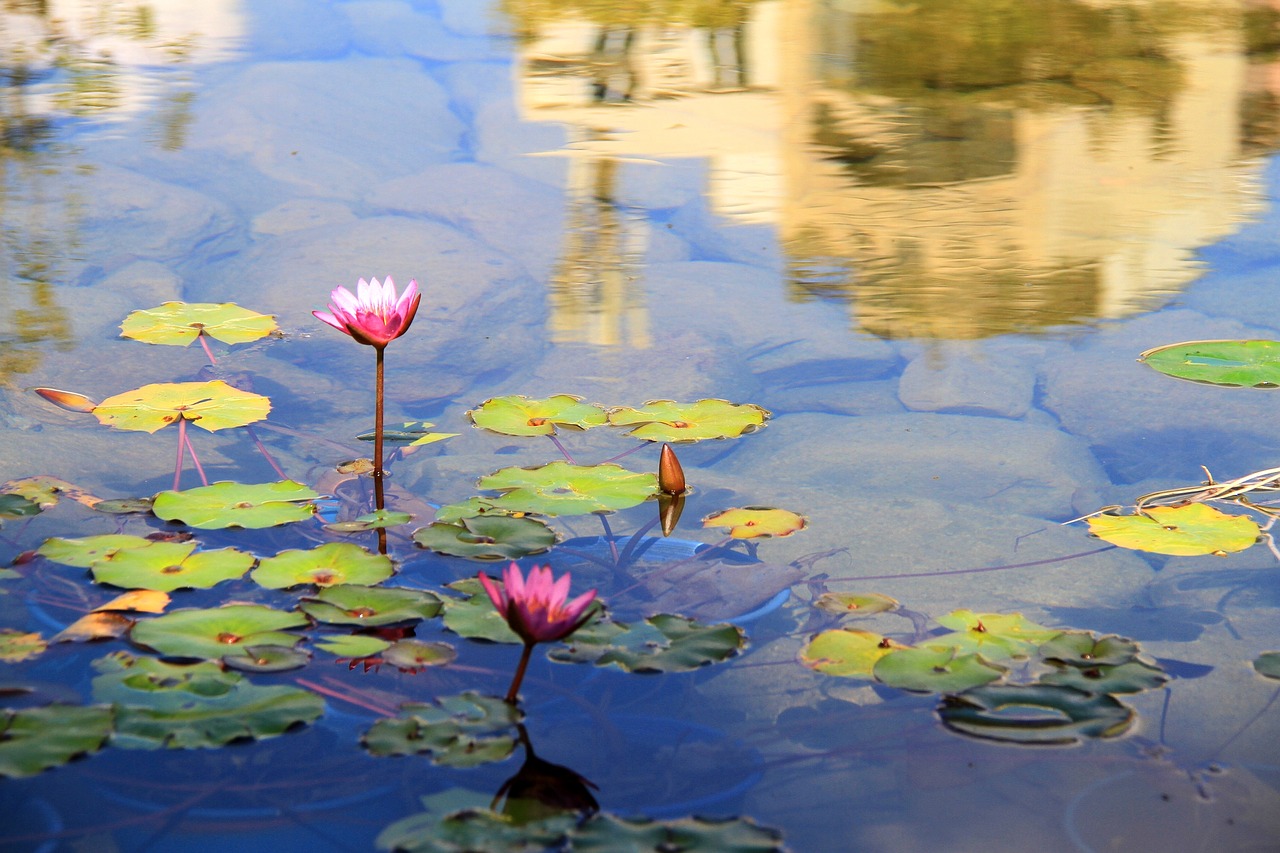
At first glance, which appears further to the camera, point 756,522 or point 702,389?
point 702,389

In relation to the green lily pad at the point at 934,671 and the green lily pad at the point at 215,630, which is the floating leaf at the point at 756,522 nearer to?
the green lily pad at the point at 934,671

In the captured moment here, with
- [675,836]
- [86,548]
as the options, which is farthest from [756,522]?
[86,548]

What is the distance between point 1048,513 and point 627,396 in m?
0.77

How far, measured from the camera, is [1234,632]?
148 centimetres

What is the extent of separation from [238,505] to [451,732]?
0.63m

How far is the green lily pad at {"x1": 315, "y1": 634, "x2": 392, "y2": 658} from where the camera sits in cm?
135

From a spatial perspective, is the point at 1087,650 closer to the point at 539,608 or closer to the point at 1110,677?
the point at 1110,677

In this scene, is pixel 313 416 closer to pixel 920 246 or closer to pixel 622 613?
pixel 622 613

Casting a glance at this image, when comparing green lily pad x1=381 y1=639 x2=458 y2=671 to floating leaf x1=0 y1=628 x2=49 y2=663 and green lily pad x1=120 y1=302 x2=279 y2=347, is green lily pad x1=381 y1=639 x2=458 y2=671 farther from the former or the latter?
green lily pad x1=120 y1=302 x2=279 y2=347

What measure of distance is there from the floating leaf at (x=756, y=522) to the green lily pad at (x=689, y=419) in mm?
219

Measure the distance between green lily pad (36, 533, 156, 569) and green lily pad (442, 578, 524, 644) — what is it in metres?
0.39

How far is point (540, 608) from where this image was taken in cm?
121

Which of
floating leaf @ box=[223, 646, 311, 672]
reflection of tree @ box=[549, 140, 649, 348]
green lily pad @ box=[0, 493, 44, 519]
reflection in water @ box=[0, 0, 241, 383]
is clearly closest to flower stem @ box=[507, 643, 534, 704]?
floating leaf @ box=[223, 646, 311, 672]

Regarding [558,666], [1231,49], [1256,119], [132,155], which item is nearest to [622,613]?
[558,666]
